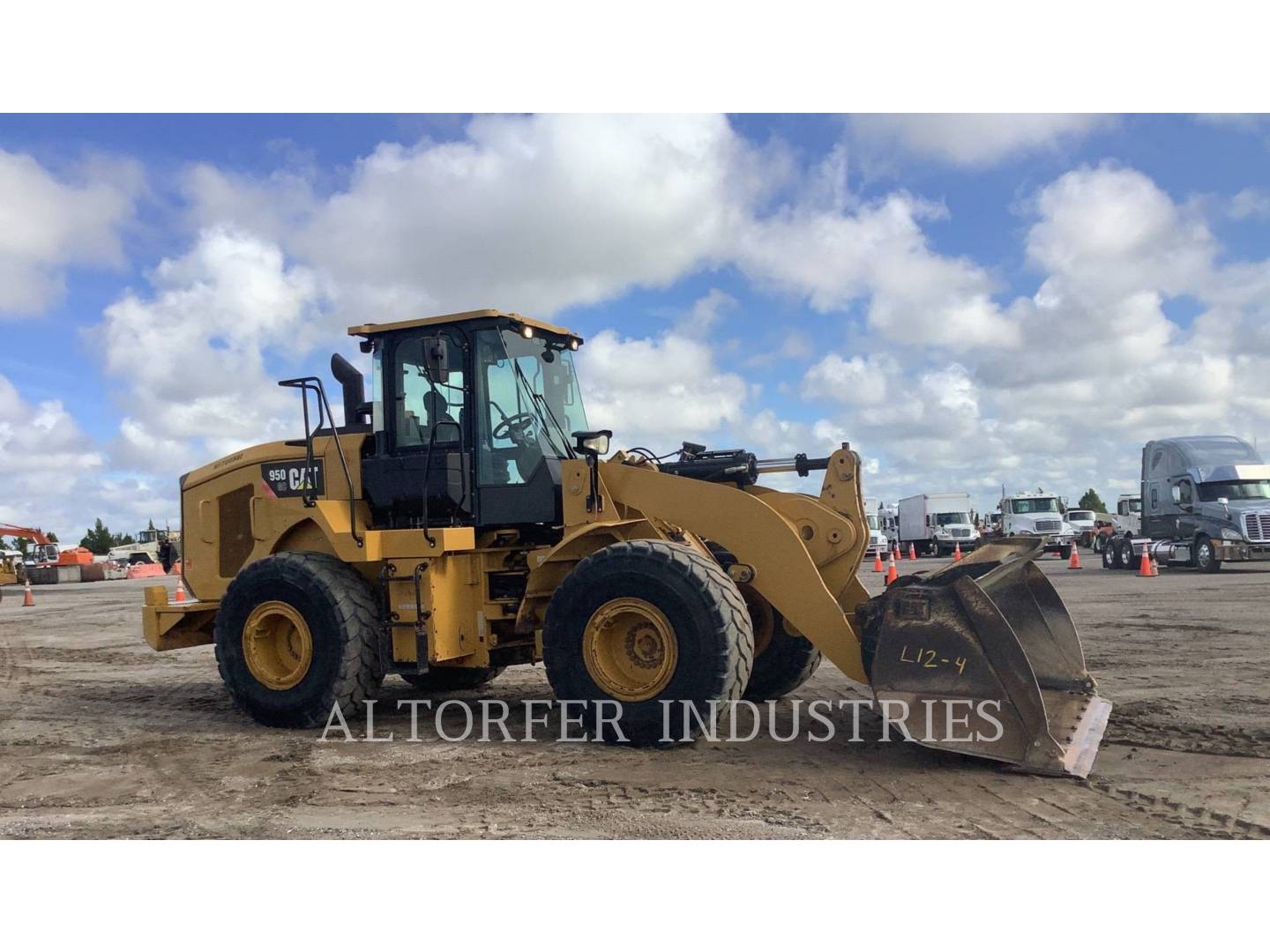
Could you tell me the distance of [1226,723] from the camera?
278 inches

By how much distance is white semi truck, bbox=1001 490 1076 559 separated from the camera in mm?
36234

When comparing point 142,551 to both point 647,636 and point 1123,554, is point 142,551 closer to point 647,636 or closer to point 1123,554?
point 1123,554

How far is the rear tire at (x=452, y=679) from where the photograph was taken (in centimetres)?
926

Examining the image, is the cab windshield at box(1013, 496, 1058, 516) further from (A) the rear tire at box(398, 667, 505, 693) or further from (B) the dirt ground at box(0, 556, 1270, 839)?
(A) the rear tire at box(398, 667, 505, 693)

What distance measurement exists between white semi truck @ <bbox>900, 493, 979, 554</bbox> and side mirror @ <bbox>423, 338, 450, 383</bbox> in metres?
37.1

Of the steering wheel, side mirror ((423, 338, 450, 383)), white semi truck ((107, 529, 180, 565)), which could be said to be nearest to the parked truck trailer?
the steering wheel

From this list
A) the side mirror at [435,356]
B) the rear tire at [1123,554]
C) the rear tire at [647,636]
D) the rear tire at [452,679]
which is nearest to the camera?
the rear tire at [647,636]

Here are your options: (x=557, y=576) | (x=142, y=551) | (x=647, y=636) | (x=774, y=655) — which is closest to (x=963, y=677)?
(x=647, y=636)

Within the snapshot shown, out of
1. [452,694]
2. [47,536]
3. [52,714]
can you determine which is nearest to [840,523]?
[452,694]

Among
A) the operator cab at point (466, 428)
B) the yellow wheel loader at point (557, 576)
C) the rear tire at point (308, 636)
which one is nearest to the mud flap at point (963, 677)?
the yellow wheel loader at point (557, 576)

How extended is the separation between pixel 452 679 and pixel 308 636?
2.07m

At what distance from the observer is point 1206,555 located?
80.5 feet

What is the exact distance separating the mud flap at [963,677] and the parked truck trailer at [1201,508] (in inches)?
805

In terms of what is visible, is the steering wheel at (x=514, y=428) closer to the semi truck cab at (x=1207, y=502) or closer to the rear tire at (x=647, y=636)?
the rear tire at (x=647, y=636)
